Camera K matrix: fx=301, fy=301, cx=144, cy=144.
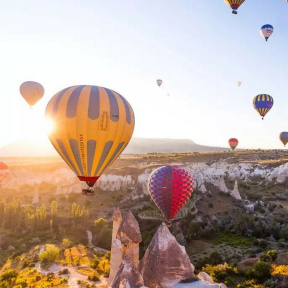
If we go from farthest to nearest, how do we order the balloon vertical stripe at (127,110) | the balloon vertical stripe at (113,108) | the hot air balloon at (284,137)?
the hot air balloon at (284,137), the balloon vertical stripe at (127,110), the balloon vertical stripe at (113,108)

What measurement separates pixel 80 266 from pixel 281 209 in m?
35.5

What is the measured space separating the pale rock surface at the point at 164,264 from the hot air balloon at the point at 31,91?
1126 inches

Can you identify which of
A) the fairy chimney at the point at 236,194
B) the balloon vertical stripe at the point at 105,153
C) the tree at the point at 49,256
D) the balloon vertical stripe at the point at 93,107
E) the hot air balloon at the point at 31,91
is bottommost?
the tree at the point at 49,256

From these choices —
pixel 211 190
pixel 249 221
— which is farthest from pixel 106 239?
pixel 211 190

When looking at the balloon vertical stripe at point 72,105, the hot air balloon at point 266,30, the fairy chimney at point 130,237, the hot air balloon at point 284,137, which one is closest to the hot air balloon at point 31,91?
the balloon vertical stripe at point 72,105

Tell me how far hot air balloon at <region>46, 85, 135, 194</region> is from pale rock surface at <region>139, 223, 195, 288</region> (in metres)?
8.59

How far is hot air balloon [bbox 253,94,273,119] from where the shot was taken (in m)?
52.7

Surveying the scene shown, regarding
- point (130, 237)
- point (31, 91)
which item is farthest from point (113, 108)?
point (31, 91)

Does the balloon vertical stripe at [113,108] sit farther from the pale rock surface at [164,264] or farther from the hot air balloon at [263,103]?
the hot air balloon at [263,103]

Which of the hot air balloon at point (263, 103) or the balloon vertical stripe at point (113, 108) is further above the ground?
the hot air balloon at point (263, 103)

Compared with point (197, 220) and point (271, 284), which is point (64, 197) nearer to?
point (197, 220)

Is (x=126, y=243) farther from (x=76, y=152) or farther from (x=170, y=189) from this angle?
(x=76, y=152)

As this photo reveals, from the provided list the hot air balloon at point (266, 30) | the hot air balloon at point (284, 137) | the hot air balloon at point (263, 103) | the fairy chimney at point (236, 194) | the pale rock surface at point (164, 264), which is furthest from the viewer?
the hot air balloon at point (284, 137)

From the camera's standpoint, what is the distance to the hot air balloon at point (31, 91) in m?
37.2
